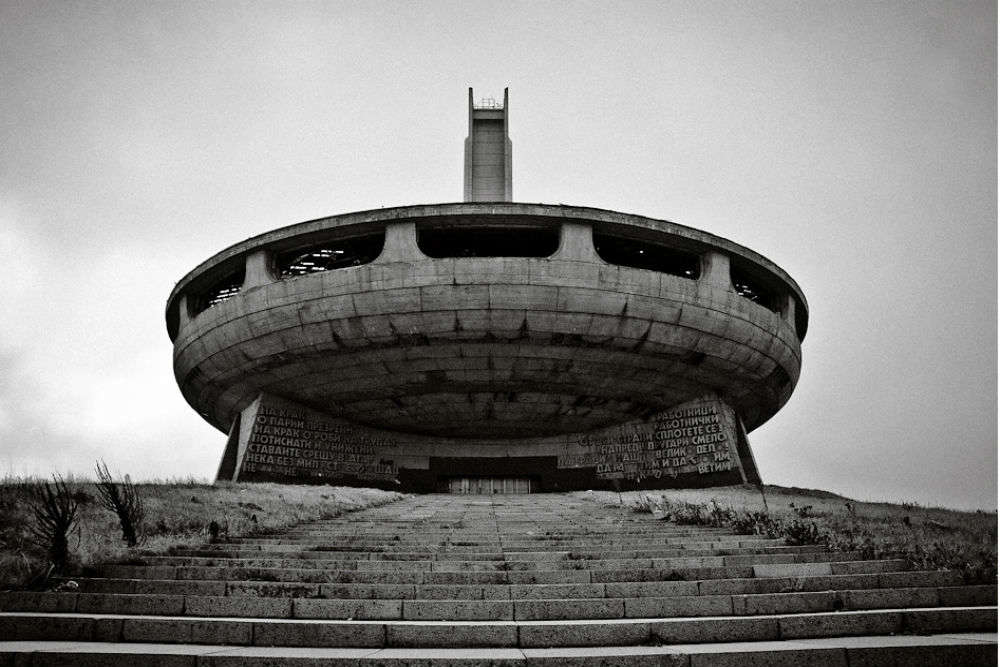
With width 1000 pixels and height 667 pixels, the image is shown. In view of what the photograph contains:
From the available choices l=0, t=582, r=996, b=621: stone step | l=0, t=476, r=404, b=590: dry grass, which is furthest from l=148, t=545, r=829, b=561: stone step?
l=0, t=582, r=996, b=621: stone step

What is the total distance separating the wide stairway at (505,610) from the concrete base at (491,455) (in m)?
16.4

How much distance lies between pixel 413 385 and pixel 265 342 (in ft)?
15.8

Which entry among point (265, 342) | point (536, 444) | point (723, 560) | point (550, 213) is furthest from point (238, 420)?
point (723, 560)

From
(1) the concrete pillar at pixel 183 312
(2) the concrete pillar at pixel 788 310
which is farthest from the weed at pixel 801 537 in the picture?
(1) the concrete pillar at pixel 183 312

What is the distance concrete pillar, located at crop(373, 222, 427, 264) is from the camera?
808 inches

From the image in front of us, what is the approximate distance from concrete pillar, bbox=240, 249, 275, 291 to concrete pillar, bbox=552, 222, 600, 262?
29.8ft

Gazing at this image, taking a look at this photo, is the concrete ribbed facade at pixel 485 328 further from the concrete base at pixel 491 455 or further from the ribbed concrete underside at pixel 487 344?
the concrete base at pixel 491 455

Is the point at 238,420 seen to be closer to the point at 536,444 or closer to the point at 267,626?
the point at 536,444

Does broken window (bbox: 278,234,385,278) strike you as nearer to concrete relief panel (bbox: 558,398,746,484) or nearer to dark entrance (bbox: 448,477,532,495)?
dark entrance (bbox: 448,477,532,495)

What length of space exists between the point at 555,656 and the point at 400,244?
1765cm

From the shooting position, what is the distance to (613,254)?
23938 mm

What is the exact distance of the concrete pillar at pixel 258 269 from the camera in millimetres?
22203

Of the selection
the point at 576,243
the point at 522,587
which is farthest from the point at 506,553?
the point at 576,243

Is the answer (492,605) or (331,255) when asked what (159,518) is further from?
(331,255)
